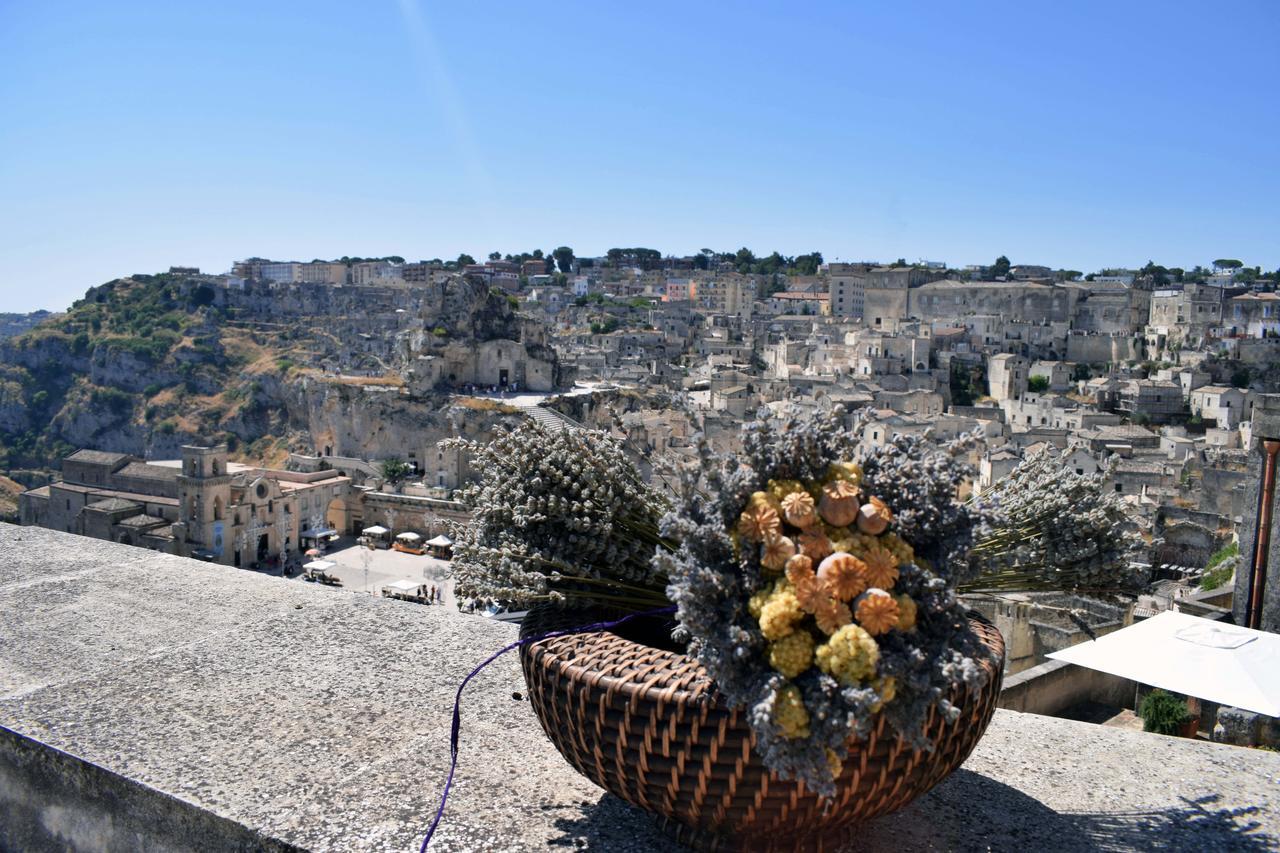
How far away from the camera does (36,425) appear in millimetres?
61719

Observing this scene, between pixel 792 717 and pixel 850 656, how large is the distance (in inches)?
5.5

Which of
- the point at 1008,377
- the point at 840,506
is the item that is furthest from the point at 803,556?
the point at 1008,377

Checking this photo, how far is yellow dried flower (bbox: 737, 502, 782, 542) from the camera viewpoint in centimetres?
170

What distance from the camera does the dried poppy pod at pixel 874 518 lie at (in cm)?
170

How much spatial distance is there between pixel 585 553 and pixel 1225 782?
1.90 meters

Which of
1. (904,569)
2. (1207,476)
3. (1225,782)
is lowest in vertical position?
(1207,476)

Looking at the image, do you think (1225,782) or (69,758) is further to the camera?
(1225,782)

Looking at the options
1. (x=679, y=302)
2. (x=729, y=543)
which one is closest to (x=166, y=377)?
(x=679, y=302)

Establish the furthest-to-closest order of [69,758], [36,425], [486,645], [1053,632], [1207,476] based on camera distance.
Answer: [36,425], [1207,476], [1053,632], [486,645], [69,758]

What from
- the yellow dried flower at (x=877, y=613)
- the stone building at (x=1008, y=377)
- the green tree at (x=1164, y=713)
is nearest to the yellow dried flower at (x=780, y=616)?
the yellow dried flower at (x=877, y=613)

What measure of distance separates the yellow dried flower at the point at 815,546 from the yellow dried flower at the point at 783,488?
0.09 meters

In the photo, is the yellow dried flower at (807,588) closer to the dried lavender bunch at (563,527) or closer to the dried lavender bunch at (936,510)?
the dried lavender bunch at (936,510)

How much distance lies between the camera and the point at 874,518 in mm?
1697

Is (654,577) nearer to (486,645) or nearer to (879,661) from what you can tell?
(879,661)
